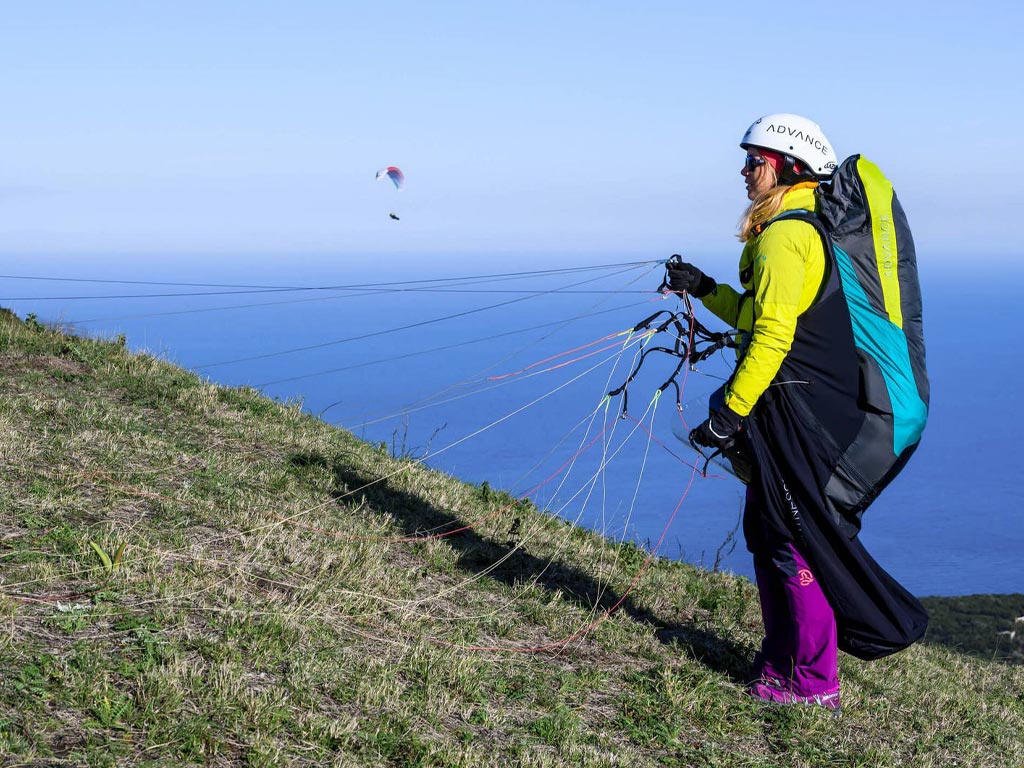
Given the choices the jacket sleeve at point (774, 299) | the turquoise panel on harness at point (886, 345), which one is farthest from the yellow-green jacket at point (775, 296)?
the turquoise panel on harness at point (886, 345)

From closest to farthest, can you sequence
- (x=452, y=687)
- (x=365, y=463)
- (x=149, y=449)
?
(x=452, y=687) → (x=149, y=449) → (x=365, y=463)

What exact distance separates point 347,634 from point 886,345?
3.04 metres

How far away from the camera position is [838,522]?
4.96 meters

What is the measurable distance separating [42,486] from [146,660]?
216 cm

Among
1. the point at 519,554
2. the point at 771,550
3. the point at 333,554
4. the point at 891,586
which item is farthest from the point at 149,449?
the point at 891,586

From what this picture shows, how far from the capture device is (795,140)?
197 inches

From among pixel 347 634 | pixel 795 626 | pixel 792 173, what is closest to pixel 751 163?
pixel 792 173

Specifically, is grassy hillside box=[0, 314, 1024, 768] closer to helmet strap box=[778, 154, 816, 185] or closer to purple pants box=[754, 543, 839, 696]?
purple pants box=[754, 543, 839, 696]

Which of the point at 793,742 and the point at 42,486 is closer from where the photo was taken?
the point at 793,742

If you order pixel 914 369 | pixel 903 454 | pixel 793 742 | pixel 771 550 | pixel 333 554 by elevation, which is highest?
pixel 914 369

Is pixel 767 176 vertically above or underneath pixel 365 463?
above

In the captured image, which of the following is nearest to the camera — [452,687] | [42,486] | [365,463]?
[452,687]

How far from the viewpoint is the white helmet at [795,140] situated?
197 inches

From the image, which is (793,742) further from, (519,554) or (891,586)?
(519,554)
